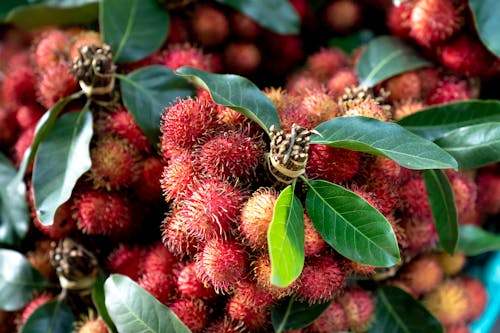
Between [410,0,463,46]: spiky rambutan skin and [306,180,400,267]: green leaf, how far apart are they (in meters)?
→ 0.45

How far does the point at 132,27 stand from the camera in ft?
3.16

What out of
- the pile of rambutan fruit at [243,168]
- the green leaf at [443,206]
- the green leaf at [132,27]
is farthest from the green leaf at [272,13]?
the green leaf at [443,206]

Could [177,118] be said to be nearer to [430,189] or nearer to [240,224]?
[240,224]

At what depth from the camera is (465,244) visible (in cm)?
104

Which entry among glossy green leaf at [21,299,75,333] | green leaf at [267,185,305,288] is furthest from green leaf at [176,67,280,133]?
glossy green leaf at [21,299,75,333]

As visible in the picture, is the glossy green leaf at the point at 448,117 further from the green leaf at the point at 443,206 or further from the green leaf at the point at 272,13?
the green leaf at the point at 272,13

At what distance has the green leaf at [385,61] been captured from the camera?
964 millimetres

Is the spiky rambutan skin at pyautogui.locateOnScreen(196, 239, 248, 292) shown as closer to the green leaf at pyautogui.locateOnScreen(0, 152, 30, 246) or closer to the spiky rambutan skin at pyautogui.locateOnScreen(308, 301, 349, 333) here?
the spiky rambutan skin at pyautogui.locateOnScreen(308, 301, 349, 333)

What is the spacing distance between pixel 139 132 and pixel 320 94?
29 cm

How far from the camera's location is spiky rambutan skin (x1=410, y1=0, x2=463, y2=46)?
943mm

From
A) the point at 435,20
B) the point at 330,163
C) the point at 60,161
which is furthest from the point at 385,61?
the point at 60,161

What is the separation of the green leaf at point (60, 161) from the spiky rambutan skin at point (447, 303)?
2.13 feet

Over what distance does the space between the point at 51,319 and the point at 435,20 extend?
0.82 m

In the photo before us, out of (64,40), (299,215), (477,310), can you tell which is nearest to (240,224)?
(299,215)
